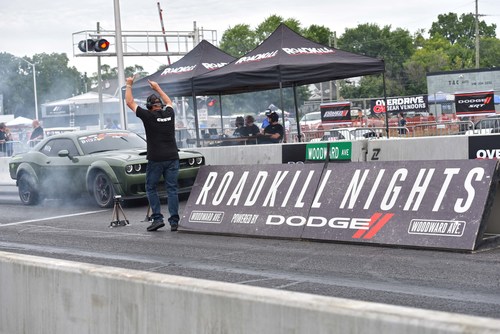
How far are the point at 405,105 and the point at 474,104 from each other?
6.30 meters

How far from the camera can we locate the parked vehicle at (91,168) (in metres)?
14.0

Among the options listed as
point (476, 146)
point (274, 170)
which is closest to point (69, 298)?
point (274, 170)

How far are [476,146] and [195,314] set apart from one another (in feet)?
33.3

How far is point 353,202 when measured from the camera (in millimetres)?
9094

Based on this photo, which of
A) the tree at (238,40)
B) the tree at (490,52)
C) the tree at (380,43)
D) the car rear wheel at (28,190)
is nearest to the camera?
the car rear wheel at (28,190)

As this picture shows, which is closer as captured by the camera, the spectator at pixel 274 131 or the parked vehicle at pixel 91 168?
the parked vehicle at pixel 91 168

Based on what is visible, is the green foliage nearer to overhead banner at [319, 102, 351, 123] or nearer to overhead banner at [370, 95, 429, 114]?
overhead banner at [370, 95, 429, 114]

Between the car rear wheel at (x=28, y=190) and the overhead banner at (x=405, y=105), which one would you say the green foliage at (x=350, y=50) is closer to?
the overhead banner at (x=405, y=105)

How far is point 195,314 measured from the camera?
158 inches

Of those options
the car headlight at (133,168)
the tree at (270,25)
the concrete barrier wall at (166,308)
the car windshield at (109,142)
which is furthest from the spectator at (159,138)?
the tree at (270,25)

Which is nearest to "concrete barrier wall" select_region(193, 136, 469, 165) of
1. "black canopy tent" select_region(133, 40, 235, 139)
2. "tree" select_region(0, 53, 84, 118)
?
"black canopy tent" select_region(133, 40, 235, 139)

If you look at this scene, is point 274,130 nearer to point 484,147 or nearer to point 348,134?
Answer: point 348,134

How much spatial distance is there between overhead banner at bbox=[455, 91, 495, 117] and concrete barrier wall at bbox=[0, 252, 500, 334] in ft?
71.5

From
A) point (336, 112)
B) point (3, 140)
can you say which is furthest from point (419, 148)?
point (3, 140)
